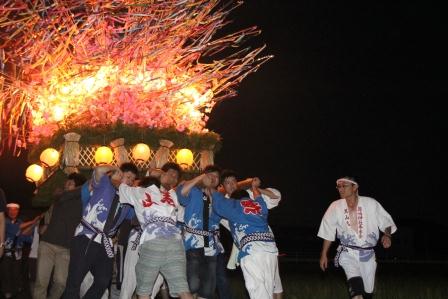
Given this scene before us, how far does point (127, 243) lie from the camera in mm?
8664

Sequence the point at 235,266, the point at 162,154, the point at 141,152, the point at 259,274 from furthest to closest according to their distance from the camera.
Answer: the point at 162,154, the point at 141,152, the point at 235,266, the point at 259,274

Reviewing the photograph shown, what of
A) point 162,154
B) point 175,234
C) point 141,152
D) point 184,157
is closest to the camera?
point 175,234

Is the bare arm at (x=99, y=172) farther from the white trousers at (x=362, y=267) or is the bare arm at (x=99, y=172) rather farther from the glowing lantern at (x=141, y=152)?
the glowing lantern at (x=141, y=152)

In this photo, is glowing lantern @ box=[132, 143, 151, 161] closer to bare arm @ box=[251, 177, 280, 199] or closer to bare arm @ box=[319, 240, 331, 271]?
bare arm @ box=[251, 177, 280, 199]

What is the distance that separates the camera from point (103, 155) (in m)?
11.5

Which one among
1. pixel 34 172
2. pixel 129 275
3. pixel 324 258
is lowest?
pixel 129 275

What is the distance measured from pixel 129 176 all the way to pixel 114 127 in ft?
15.7

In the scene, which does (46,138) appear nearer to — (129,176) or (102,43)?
(102,43)

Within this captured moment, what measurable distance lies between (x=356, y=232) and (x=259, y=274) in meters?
1.43

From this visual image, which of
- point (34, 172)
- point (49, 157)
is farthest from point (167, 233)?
point (34, 172)

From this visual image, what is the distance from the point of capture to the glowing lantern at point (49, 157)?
461 inches

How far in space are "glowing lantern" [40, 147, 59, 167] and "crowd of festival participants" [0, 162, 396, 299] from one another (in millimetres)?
3052

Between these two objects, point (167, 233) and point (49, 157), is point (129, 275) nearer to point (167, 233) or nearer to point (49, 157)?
point (167, 233)

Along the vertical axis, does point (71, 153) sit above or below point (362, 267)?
above
